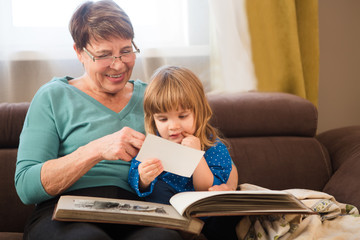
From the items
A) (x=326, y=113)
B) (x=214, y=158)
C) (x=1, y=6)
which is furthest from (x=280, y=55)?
(x=1, y=6)

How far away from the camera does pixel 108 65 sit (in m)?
1.48

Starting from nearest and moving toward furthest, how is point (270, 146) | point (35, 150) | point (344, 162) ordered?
point (35, 150)
point (344, 162)
point (270, 146)

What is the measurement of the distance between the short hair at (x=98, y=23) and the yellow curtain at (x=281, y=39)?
1.07 m

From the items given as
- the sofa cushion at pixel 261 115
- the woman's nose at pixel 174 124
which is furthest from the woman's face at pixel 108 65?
the sofa cushion at pixel 261 115

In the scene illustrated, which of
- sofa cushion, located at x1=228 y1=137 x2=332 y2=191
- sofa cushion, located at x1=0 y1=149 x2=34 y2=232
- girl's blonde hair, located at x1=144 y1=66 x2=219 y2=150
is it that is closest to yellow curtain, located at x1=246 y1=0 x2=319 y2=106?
sofa cushion, located at x1=228 y1=137 x2=332 y2=191

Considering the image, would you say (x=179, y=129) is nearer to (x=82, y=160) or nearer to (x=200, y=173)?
(x=200, y=173)

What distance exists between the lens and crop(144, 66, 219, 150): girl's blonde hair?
4.53 ft

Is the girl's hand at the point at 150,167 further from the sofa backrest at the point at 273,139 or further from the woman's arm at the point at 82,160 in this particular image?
the sofa backrest at the point at 273,139

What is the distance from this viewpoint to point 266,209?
3.66ft

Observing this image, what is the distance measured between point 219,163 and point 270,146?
22.3 inches

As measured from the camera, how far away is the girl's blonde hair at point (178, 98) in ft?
4.53

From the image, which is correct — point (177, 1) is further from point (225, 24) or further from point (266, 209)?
point (266, 209)

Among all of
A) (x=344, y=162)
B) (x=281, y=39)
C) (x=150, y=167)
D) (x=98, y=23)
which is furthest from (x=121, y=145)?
(x=281, y=39)

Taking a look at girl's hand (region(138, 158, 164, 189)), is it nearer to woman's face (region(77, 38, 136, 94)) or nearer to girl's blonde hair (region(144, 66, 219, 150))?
girl's blonde hair (region(144, 66, 219, 150))
